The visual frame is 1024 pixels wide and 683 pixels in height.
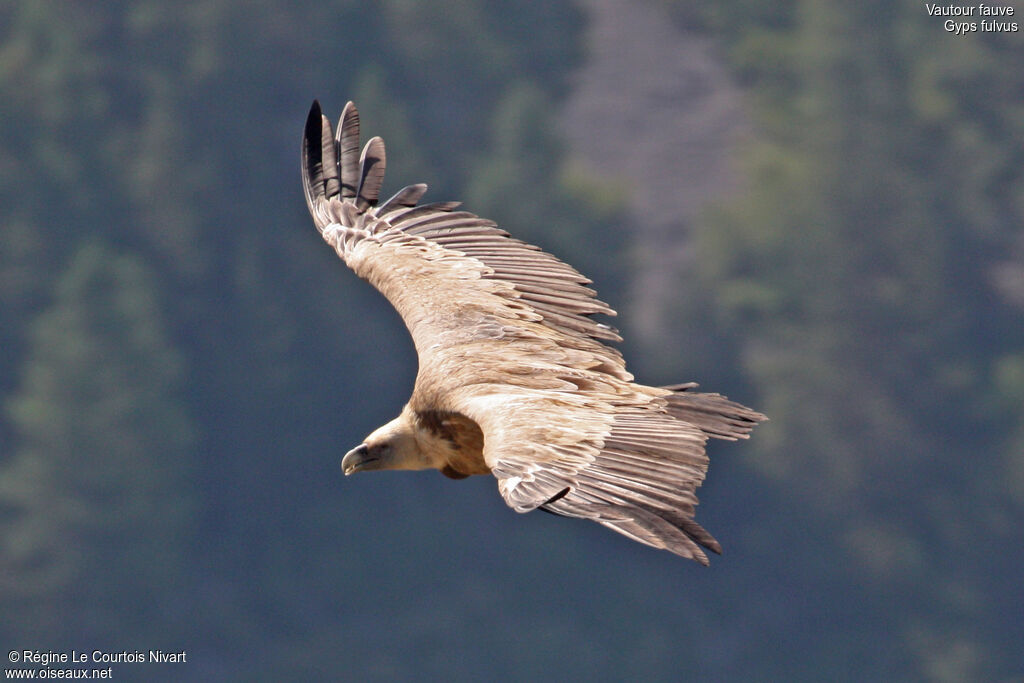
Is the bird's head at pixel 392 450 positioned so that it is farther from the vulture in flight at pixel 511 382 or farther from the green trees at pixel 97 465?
the green trees at pixel 97 465

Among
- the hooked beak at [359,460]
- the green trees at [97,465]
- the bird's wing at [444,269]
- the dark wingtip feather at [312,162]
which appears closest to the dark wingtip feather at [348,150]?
the bird's wing at [444,269]

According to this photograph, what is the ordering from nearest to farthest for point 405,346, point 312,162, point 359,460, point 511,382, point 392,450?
1. point 511,382
2. point 392,450
3. point 359,460
4. point 312,162
5. point 405,346

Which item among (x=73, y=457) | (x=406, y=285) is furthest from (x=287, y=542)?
(x=406, y=285)

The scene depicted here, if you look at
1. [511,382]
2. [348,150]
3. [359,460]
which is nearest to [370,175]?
[348,150]

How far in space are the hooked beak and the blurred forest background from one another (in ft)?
230

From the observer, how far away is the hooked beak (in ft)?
45.4

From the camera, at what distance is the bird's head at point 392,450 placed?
13578mm

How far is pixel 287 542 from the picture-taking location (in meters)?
90.7

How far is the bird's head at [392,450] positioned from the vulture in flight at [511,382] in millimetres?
12

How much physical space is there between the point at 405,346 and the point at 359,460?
69210 mm

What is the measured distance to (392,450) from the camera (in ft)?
44.8

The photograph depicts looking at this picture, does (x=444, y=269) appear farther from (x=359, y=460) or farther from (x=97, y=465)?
(x=97, y=465)

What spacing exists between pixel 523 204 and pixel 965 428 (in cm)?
→ 2183

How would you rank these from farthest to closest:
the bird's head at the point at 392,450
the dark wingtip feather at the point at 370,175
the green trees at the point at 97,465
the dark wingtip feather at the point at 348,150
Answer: the green trees at the point at 97,465
the dark wingtip feather at the point at 348,150
the dark wingtip feather at the point at 370,175
the bird's head at the point at 392,450
